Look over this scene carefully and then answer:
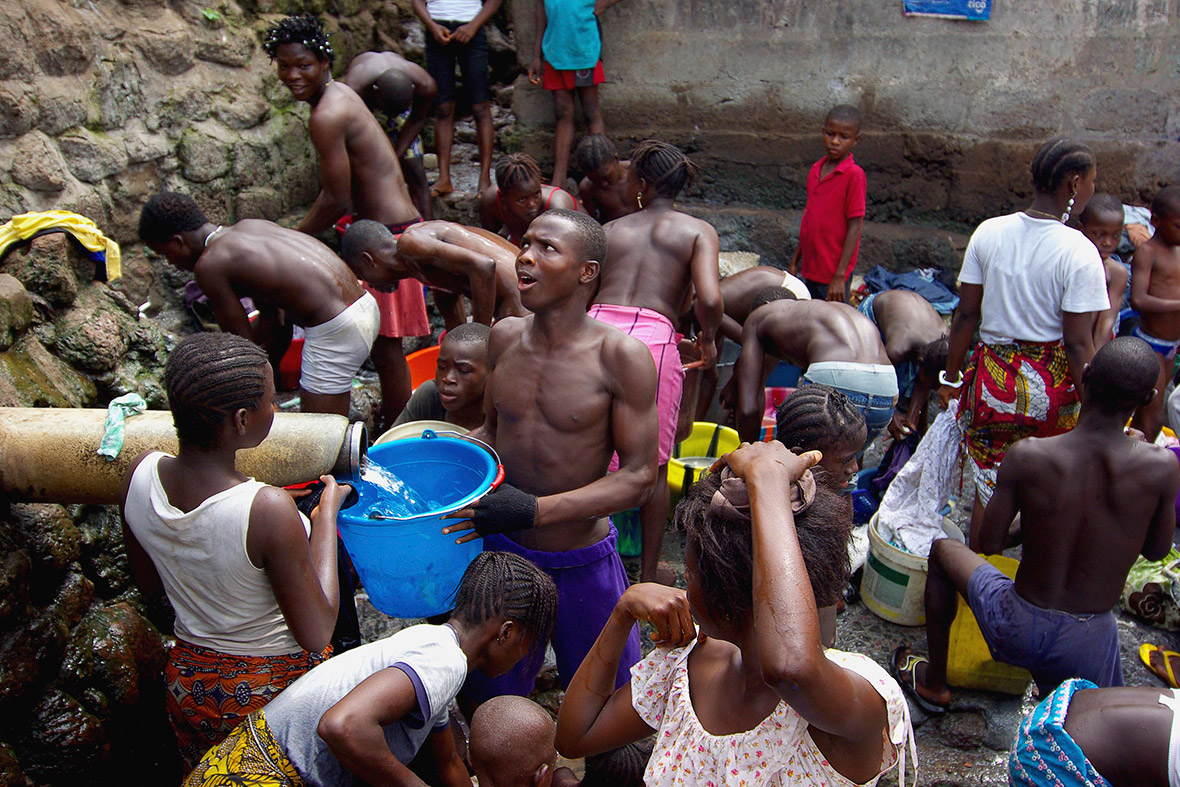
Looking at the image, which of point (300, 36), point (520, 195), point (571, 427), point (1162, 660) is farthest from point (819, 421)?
point (300, 36)

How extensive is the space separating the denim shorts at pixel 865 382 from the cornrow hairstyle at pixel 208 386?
9.06 ft

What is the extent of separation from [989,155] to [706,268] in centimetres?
376

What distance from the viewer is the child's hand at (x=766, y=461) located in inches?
62.1

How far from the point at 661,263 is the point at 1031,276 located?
166cm

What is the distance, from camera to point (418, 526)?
2.53m

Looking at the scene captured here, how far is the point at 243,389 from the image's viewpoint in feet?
6.91

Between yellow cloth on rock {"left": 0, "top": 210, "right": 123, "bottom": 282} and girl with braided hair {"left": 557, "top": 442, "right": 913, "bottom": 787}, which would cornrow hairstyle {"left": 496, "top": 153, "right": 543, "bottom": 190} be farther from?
girl with braided hair {"left": 557, "top": 442, "right": 913, "bottom": 787}

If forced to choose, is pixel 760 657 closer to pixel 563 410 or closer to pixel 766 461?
pixel 766 461

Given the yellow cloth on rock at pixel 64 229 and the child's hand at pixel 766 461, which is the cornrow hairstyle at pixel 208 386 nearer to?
the child's hand at pixel 766 461

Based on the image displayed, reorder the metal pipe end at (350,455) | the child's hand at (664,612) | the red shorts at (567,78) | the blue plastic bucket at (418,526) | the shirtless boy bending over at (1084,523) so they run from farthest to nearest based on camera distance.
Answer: the red shorts at (567,78) < the shirtless boy bending over at (1084,523) < the metal pipe end at (350,455) < the blue plastic bucket at (418,526) < the child's hand at (664,612)

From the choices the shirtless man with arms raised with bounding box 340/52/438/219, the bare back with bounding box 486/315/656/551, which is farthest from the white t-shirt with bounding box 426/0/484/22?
the bare back with bounding box 486/315/656/551

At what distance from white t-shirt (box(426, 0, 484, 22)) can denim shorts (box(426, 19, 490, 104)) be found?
5cm

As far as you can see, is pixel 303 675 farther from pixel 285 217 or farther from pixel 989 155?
pixel 989 155

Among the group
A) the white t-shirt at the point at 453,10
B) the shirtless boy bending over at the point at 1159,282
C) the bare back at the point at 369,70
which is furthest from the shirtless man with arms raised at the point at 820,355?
the white t-shirt at the point at 453,10
